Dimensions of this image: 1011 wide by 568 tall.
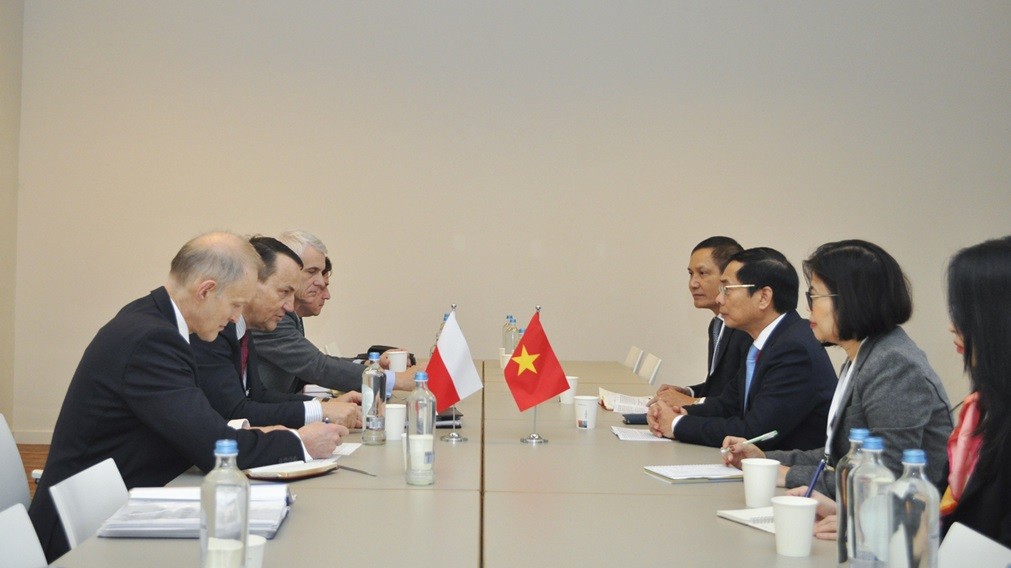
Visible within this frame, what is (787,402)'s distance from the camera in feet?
11.5

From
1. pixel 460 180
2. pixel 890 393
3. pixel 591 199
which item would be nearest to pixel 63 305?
pixel 460 180

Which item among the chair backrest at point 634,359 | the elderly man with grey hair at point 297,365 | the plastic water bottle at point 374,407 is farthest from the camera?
the chair backrest at point 634,359

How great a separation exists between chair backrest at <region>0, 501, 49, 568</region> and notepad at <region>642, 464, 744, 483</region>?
1.66 metres

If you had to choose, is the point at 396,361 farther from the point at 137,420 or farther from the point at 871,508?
the point at 871,508

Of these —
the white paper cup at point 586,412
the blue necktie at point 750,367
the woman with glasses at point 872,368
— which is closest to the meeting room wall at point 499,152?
the blue necktie at point 750,367

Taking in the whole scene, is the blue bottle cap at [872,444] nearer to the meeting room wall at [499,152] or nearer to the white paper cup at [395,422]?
the white paper cup at [395,422]

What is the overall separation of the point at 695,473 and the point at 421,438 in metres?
0.83

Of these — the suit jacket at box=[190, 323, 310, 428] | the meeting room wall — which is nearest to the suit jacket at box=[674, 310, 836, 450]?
the suit jacket at box=[190, 323, 310, 428]

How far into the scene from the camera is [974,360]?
2.22 m

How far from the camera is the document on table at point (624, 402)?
4.40m

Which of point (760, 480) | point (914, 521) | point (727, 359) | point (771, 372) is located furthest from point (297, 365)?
point (914, 521)

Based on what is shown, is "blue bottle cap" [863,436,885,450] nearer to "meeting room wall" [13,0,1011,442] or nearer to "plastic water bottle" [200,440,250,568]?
"plastic water bottle" [200,440,250,568]

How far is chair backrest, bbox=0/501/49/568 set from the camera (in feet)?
6.27

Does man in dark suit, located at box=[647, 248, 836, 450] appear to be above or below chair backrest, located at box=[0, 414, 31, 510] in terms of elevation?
above
